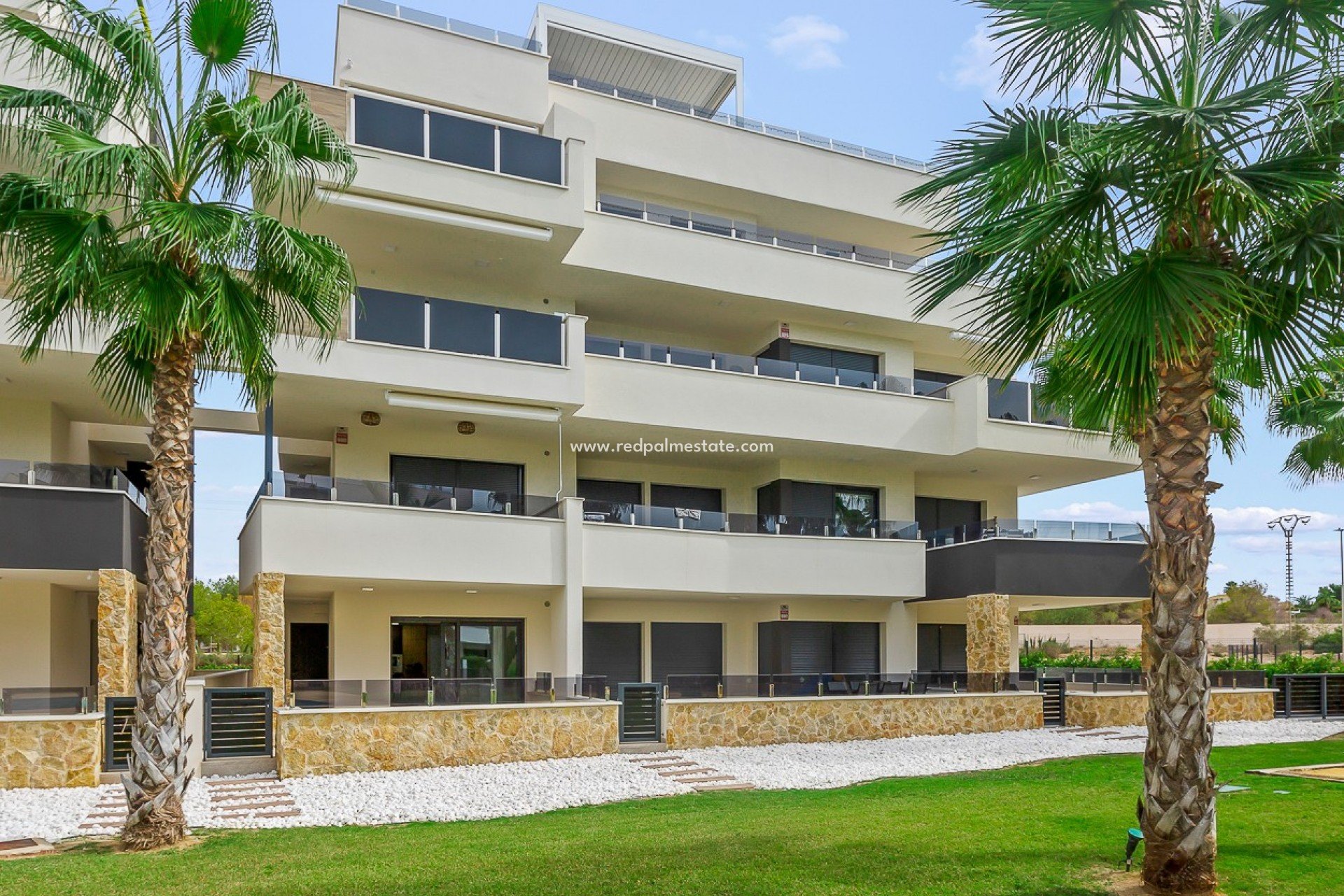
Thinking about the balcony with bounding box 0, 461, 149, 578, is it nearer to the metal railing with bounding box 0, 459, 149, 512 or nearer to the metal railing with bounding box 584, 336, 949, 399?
the metal railing with bounding box 0, 459, 149, 512

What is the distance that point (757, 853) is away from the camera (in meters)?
9.32

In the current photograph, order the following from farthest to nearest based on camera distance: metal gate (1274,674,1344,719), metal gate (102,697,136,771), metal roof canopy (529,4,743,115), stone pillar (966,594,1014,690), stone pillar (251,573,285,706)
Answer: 1. metal gate (1274,674,1344,719)
2. metal roof canopy (529,4,743,115)
3. stone pillar (966,594,1014,690)
4. stone pillar (251,573,285,706)
5. metal gate (102,697,136,771)

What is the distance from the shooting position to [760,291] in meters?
23.2

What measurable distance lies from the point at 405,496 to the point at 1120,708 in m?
16.4

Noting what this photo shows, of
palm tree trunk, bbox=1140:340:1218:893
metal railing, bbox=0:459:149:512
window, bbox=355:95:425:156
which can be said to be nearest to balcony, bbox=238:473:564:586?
metal railing, bbox=0:459:149:512

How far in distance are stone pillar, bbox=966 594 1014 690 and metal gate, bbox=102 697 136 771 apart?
16533mm

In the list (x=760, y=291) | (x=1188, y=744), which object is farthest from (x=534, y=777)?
(x=760, y=291)

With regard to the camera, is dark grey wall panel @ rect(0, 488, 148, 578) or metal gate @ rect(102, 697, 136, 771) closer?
metal gate @ rect(102, 697, 136, 771)

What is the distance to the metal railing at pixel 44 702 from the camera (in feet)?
49.2

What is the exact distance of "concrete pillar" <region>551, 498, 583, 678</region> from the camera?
2028 centimetres

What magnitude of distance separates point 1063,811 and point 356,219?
51.9 feet

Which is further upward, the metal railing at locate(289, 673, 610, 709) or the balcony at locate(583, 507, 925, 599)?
the balcony at locate(583, 507, 925, 599)

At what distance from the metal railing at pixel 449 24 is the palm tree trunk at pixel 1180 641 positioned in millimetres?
18005

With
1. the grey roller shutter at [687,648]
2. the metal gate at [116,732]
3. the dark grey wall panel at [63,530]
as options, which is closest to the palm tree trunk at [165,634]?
the metal gate at [116,732]
